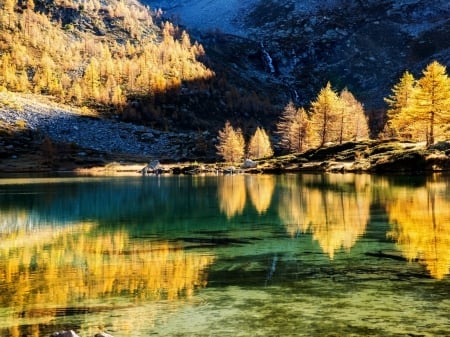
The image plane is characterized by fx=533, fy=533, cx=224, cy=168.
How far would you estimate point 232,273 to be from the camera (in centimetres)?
1642

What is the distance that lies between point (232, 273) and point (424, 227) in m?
11.9

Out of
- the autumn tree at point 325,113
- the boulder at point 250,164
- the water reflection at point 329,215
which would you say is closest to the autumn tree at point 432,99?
the autumn tree at point 325,113

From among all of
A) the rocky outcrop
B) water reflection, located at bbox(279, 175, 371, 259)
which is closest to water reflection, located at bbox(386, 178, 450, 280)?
water reflection, located at bbox(279, 175, 371, 259)

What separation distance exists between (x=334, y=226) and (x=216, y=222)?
6843 mm

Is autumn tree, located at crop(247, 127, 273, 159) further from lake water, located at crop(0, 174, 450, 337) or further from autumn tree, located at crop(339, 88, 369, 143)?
lake water, located at crop(0, 174, 450, 337)

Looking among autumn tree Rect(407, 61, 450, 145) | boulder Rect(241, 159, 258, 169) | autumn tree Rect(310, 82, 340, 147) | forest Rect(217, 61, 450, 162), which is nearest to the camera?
autumn tree Rect(407, 61, 450, 145)

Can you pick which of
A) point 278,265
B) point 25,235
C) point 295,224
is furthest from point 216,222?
point 278,265

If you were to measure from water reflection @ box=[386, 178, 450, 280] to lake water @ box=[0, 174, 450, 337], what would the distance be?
7cm

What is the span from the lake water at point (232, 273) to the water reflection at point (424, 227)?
73 millimetres

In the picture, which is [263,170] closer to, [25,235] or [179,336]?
[25,235]

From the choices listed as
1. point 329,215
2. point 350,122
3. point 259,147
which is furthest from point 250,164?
point 329,215

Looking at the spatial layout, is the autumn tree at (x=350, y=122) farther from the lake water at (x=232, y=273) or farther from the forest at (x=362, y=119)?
the lake water at (x=232, y=273)

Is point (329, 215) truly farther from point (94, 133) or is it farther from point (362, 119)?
point (94, 133)

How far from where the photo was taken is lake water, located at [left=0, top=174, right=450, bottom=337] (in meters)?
11.4
